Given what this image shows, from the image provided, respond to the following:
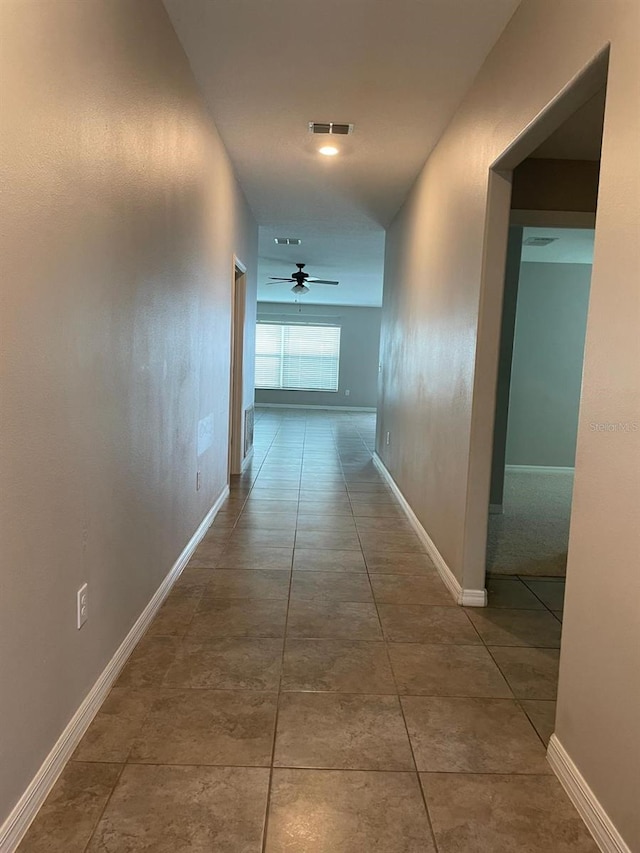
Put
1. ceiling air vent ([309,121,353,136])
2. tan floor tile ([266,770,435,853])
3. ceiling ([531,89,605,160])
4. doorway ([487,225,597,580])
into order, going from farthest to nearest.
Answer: doorway ([487,225,597,580]), ceiling air vent ([309,121,353,136]), ceiling ([531,89,605,160]), tan floor tile ([266,770,435,853])

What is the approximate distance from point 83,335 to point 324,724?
1.41 metres

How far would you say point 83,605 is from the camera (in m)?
1.78

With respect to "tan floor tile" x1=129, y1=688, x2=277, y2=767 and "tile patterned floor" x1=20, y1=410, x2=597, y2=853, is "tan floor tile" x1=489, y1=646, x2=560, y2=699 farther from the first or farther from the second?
"tan floor tile" x1=129, y1=688, x2=277, y2=767

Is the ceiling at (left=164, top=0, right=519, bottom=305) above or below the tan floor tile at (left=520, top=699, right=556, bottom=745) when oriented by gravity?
above

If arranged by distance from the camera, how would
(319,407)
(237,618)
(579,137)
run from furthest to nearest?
(319,407)
(579,137)
(237,618)

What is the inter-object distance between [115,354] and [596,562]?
1572 mm

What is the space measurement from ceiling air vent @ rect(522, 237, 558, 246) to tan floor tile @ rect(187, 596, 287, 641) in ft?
14.2

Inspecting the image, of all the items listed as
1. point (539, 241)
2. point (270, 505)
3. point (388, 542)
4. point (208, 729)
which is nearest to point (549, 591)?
point (388, 542)

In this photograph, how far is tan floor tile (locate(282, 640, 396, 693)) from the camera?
2135 mm

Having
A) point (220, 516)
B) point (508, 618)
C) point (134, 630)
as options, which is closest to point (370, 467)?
point (220, 516)

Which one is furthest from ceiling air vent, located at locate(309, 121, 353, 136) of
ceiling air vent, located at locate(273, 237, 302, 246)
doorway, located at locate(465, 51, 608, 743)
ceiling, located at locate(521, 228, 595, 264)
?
ceiling air vent, located at locate(273, 237, 302, 246)

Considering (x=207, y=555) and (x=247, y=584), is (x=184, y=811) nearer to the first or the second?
(x=247, y=584)

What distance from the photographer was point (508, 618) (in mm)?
2777

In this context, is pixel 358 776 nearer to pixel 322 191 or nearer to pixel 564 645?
pixel 564 645
